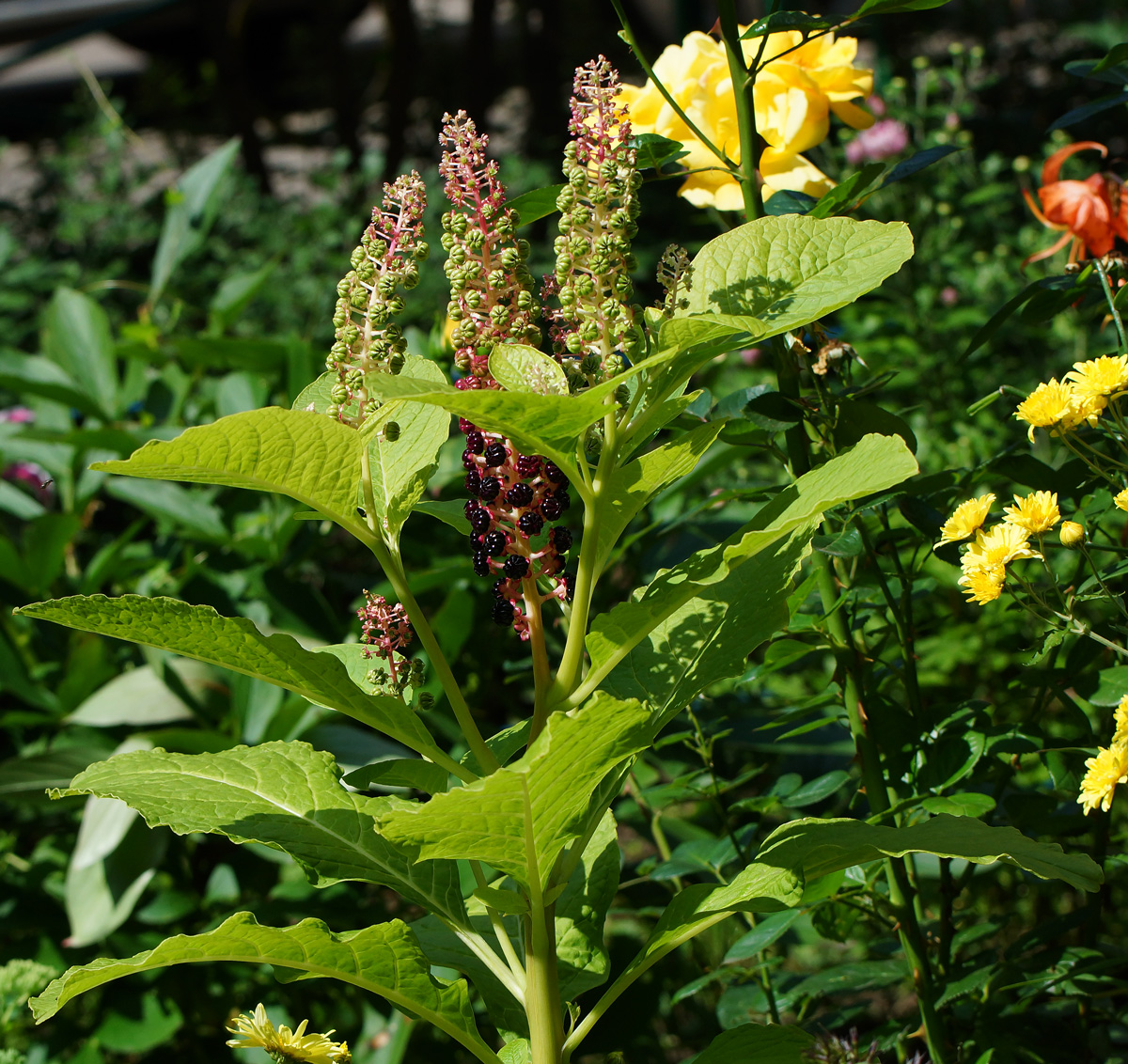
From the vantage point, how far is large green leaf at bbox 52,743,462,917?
0.65 m

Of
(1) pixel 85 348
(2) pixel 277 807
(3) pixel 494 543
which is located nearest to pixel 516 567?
(3) pixel 494 543

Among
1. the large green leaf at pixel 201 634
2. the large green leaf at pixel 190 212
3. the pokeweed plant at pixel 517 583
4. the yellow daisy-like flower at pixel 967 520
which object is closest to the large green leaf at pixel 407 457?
the pokeweed plant at pixel 517 583

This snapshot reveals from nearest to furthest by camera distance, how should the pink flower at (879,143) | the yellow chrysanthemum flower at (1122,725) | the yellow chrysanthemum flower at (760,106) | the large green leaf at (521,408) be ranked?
the large green leaf at (521,408) → the yellow chrysanthemum flower at (1122,725) → the yellow chrysanthemum flower at (760,106) → the pink flower at (879,143)

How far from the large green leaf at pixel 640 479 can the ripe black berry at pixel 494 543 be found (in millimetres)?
60

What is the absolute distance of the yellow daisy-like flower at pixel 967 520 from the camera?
76 centimetres

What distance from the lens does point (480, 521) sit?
64 cm

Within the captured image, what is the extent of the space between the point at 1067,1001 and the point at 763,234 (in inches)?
36.2

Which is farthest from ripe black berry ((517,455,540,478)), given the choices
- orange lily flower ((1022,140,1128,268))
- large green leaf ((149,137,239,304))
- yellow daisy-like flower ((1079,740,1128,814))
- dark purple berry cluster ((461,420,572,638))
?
large green leaf ((149,137,239,304))

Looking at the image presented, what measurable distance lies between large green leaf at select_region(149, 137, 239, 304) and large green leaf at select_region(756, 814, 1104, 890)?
1.84 meters

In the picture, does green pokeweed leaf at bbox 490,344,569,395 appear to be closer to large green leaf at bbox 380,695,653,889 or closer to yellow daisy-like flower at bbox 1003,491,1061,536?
large green leaf at bbox 380,695,653,889

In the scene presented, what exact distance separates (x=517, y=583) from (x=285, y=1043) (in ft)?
1.01

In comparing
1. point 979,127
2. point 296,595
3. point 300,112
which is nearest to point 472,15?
point 300,112

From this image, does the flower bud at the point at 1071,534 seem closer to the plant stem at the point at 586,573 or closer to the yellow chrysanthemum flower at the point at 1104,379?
the yellow chrysanthemum flower at the point at 1104,379

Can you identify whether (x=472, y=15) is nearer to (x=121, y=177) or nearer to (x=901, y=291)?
(x=121, y=177)
